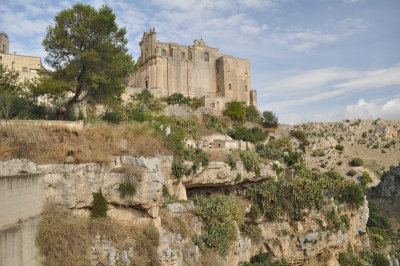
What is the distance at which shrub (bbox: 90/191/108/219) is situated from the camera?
30.6 feet

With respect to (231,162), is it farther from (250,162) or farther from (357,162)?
(357,162)

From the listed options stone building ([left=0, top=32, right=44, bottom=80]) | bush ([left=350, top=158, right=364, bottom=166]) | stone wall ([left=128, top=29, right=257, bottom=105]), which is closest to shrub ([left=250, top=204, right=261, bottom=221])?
stone wall ([left=128, top=29, right=257, bottom=105])

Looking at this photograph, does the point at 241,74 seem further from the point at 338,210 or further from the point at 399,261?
the point at 399,261

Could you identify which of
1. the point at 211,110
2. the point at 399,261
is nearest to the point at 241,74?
the point at 211,110

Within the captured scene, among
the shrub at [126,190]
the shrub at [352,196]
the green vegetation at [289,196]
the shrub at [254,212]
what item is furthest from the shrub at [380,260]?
the shrub at [126,190]

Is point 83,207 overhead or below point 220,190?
overhead

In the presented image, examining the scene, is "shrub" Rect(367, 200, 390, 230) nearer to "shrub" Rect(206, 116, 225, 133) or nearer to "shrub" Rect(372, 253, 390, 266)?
"shrub" Rect(372, 253, 390, 266)

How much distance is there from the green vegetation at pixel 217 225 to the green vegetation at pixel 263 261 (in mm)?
2507

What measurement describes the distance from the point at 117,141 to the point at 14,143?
11.1 feet

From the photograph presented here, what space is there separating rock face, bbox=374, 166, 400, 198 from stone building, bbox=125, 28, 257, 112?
18.8 m

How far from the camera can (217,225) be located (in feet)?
42.4

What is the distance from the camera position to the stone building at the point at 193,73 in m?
32.1

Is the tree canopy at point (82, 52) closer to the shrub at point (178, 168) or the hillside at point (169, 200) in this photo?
the hillside at point (169, 200)

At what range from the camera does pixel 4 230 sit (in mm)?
6199
